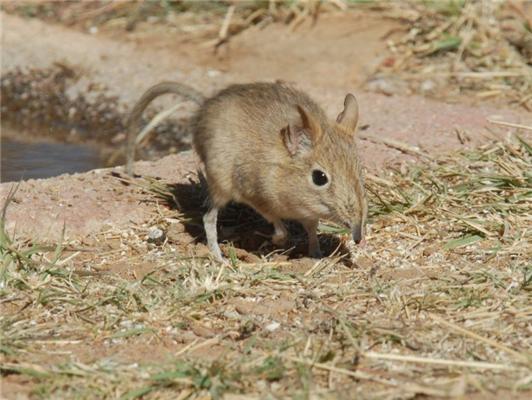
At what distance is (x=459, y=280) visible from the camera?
531 centimetres

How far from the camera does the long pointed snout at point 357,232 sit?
17.4 ft

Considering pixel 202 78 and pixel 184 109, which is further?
pixel 202 78

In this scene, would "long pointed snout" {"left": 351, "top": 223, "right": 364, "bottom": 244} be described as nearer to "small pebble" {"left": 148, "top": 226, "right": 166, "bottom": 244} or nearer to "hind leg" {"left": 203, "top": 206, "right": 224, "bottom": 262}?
"hind leg" {"left": 203, "top": 206, "right": 224, "bottom": 262}

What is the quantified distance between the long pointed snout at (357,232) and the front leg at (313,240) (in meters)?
Answer: 0.52

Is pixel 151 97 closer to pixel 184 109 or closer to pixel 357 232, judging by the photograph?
pixel 357 232

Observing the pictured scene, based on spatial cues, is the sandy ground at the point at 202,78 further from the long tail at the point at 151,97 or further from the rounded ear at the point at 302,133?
the rounded ear at the point at 302,133

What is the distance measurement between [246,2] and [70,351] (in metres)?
6.31

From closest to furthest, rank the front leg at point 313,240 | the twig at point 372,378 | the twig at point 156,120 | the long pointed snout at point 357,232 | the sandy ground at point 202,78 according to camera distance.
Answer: the twig at point 372,378
the long pointed snout at point 357,232
the front leg at point 313,240
the sandy ground at point 202,78
the twig at point 156,120

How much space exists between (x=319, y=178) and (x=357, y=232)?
0.39 m

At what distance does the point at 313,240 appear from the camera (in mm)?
5891

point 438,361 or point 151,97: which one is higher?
point 151,97

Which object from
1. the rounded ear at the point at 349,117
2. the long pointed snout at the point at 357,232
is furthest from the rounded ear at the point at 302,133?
the long pointed snout at the point at 357,232

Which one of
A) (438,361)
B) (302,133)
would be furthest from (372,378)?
(302,133)

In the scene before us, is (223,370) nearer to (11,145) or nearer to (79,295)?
(79,295)
